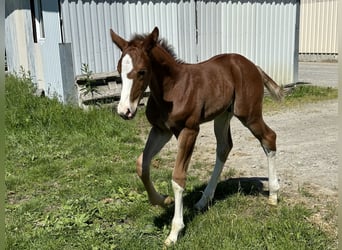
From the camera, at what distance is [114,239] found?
129 inches

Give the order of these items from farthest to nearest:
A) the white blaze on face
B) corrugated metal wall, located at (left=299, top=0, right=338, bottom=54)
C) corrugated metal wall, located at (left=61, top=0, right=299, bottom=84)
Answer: corrugated metal wall, located at (left=299, top=0, right=338, bottom=54), corrugated metal wall, located at (left=61, top=0, right=299, bottom=84), the white blaze on face

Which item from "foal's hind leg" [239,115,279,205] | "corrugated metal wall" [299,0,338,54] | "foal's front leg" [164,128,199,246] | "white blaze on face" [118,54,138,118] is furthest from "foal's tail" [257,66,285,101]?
"corrugated metal wall" [299,0,338,54]

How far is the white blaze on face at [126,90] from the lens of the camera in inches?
105

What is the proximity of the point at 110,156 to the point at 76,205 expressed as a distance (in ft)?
5.52

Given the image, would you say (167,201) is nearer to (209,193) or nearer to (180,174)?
(209,193)

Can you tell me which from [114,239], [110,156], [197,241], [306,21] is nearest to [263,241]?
[197,241]

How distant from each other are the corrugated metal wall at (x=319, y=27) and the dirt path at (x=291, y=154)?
12.6 metres

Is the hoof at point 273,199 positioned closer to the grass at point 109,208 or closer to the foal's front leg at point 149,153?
the grass at point 109,208

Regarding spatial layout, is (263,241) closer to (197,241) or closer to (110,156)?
(197,241)

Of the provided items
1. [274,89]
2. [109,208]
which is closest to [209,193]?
[109,208]

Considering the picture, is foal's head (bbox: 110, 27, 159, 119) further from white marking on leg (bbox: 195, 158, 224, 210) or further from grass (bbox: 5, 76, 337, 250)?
white marking on leg (bbox: 195, 158, 224, 210)

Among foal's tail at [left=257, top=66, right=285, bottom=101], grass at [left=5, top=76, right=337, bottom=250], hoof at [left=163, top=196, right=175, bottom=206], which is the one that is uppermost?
foal's tail at [left=257, top=66, right=285, bottom=101]

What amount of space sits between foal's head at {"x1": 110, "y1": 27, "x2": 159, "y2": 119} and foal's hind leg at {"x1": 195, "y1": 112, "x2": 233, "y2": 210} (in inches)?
51.2

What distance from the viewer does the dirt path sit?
457 cm
